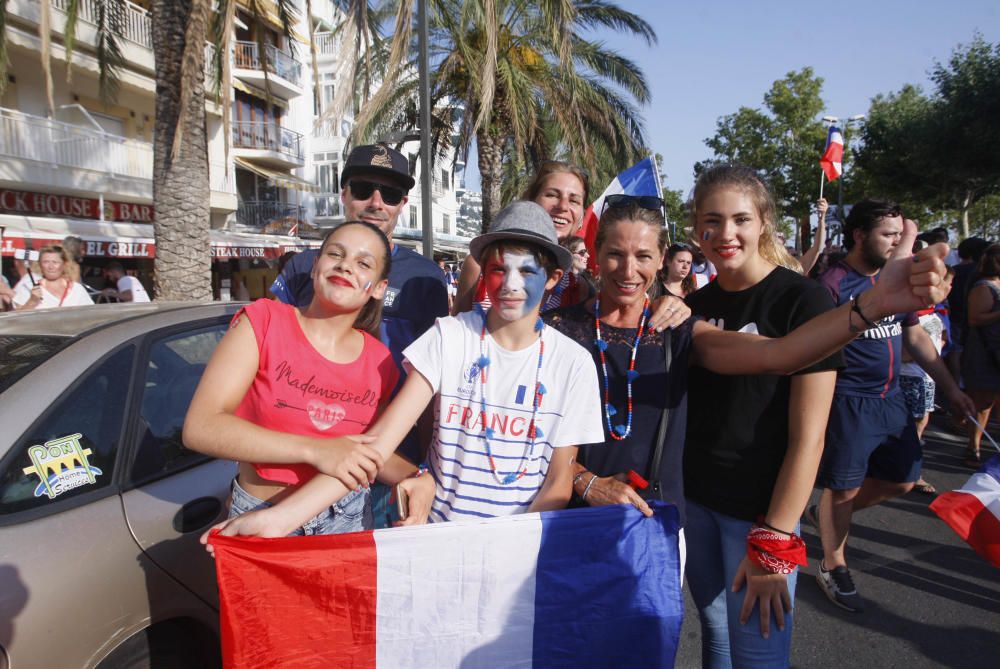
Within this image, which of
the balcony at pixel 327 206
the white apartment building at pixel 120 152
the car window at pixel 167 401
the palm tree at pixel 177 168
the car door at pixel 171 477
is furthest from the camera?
the balcony at pixel 327 206

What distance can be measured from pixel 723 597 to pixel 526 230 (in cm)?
145

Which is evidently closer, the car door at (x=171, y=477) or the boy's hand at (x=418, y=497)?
the boy's hand at (x=418, y=497)

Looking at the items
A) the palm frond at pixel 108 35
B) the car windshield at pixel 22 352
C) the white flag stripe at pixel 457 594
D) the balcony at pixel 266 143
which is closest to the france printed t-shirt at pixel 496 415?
the white flag stripe at pixel 457 594

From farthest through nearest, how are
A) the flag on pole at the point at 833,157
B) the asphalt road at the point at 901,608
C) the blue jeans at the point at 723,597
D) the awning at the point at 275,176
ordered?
the awning at the point at 275,176
the flag on pole at the point at 833,157
the asphalt road at the point at 901,608
the blue jeans at the point at 723,597

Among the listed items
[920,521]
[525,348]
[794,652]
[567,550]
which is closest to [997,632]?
[794,652]

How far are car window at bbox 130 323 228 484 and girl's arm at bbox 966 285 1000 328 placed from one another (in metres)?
6.11

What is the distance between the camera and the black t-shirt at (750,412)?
1896mm

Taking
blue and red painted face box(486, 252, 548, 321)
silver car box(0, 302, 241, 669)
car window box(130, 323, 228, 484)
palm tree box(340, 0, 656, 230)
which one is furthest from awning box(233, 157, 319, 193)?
blue and red painted face box(486, 252, 548, 321)

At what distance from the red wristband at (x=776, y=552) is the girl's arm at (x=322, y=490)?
109 centimetres

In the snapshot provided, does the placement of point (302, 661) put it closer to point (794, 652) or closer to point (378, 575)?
point (378, 575)

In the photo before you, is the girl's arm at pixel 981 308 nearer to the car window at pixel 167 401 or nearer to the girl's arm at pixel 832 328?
the girl's arm at pixel 832 328

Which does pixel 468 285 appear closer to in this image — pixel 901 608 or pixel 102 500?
pixel 102 500

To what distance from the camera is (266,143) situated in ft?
78.0

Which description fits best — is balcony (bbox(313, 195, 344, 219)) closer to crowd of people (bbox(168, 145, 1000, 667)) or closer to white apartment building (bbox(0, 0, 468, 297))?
white apartment building (bbox(0, 0, 468, 297))
